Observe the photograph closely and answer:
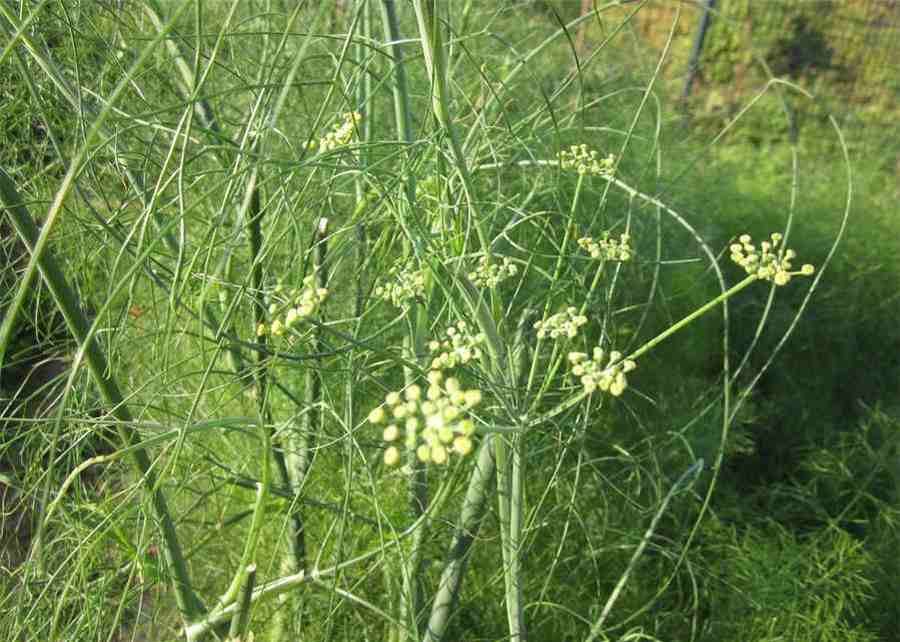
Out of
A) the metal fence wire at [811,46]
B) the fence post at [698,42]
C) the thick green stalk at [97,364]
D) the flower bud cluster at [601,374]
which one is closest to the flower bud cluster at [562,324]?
the flower bud cluster at [601,374]

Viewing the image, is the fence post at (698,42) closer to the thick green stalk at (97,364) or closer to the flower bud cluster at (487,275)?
the flower bud cluster at (487,275)

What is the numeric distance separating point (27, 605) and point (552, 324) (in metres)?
0.75

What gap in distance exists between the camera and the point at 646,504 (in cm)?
182

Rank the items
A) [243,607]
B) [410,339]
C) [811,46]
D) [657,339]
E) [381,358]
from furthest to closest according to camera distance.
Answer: [811,46] < [381,358] < [410,339] < [243,607] < [657,339]

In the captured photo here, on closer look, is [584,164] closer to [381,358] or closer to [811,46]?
[381,358]

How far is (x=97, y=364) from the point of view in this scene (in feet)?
3.05

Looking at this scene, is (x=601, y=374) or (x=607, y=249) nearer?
(x=601, y=374)

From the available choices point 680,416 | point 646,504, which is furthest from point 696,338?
point 646,504

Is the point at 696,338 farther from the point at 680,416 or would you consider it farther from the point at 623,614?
the point at 623,614

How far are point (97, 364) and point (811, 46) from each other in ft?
17.4

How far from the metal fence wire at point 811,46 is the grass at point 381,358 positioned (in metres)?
2.79

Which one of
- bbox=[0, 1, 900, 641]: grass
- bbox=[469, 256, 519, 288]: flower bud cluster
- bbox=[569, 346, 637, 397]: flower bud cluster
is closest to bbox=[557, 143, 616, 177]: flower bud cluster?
bbox=[0, 1, 900, 641]: grass

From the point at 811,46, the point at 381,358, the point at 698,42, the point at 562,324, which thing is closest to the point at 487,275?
the point at 562,324

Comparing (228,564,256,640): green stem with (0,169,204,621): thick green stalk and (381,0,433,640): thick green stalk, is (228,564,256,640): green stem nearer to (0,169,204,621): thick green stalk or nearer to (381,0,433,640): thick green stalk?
(0,169,204,621): thick green stalk
